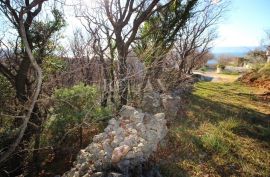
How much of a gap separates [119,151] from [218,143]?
3425 millimetres

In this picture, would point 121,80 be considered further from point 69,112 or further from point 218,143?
point 218,143

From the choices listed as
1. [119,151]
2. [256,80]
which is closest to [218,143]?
[119,151]

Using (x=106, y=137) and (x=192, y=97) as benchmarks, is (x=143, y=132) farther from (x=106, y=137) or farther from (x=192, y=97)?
(x=192, y=97)

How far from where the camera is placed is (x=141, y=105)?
35.3 feet

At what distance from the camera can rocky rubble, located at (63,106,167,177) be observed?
18.8ft

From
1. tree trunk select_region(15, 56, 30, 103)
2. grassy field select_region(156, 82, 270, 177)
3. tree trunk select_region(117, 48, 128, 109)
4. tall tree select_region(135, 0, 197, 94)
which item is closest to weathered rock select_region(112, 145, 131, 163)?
grassy field select_region(156, 82, 270, 177)

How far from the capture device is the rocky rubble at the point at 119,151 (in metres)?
5.73

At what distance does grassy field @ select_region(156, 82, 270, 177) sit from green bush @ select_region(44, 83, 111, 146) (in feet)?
8.34

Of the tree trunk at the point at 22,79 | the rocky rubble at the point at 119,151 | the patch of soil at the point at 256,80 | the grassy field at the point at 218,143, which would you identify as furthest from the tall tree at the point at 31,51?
the patch of soil at the point at 256,80

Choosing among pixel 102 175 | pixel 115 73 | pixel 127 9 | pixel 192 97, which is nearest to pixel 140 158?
pixel 102 175

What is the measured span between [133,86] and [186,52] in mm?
12162

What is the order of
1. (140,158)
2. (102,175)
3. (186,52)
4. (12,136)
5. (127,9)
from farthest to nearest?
(186,52), (127,9), (12,136), (140,158), (102,175)

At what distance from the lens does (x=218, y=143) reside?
7840 millimetres

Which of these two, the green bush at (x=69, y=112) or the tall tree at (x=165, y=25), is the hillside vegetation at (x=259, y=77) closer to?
the tall tree at (x=165, y=25)
